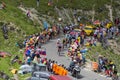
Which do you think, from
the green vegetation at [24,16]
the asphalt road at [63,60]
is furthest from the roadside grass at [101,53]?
the asphalt road at [63,60]

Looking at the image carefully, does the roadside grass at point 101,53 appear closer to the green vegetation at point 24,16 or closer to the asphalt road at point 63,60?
the green vegetation at point 24,16

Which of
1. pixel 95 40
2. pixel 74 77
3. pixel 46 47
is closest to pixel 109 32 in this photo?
pixel 95 40

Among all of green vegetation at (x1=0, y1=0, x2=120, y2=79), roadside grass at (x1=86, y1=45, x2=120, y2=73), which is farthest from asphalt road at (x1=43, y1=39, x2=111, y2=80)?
green vegetation at (x1=0, y1=0, x2=120, y2=79)

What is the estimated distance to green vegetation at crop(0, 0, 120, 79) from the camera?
58884mm

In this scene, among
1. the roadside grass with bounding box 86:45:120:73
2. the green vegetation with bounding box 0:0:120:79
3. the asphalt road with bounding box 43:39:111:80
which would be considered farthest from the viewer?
the green vegetation with bounding box 0:0:120:79

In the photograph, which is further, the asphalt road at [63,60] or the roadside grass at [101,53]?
the roadside grass at [101,53]

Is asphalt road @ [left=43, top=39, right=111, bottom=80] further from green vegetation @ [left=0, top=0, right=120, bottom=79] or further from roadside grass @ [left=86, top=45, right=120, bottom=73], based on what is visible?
green vegetation @ [left=0, top=0, right=120, bottom=79]

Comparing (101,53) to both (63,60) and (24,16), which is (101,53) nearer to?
(63,60)

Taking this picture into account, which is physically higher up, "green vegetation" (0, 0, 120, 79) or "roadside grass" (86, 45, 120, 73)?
"green vegetation" (0, 0, 120, 79)

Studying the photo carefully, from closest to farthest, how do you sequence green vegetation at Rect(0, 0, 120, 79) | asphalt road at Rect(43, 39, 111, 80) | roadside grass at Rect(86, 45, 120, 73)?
asphalt road at Rect(43, 39, 111, 80)
roadside grass at Rect(86, 45, 120, 73)
green vegetation at Rect(0, 0, 120, 79)

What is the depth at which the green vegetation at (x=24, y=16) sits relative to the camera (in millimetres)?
58884

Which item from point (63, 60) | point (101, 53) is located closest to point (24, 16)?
point (101, 53)

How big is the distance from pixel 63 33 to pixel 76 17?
14082mm

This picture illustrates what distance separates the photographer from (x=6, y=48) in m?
58.8
